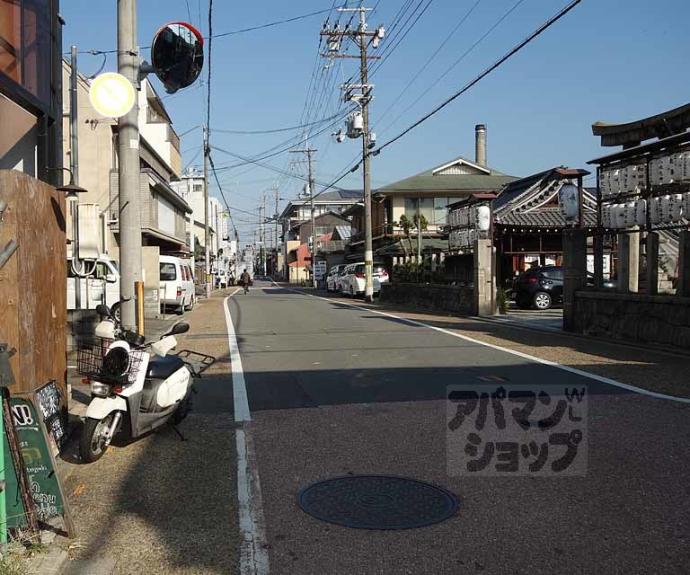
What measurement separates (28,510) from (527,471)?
3.57 m

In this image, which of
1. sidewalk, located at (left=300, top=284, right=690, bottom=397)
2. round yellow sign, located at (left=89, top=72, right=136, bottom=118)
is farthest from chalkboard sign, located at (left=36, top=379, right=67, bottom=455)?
sidewalk, located at (left=300, top=284, right=690, bottom=397)

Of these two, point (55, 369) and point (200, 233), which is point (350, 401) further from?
point (200, 233)

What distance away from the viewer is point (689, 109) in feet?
41.0

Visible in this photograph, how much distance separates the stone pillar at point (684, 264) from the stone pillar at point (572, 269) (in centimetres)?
371

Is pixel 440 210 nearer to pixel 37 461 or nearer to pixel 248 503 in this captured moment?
pixel 248 503

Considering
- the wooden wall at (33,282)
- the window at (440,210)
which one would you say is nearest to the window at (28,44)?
the wooden wall at (33,282)

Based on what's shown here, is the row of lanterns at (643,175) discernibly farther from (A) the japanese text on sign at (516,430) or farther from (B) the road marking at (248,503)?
(B) the road marking at (248,503)

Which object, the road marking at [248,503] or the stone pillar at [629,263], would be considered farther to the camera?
the stone pillar at [629,263]

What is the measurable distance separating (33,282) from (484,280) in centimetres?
1736

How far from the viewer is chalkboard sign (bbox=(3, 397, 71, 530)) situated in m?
4.36

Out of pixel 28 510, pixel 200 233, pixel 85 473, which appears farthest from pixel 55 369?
pixel 200 233

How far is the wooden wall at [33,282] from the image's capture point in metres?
5.01

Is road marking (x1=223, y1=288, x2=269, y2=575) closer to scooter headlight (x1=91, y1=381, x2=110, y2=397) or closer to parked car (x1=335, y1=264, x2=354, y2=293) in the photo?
scooter headlight (x1=91, y1=381, x2=110, y2=397)

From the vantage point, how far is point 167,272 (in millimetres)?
24031
